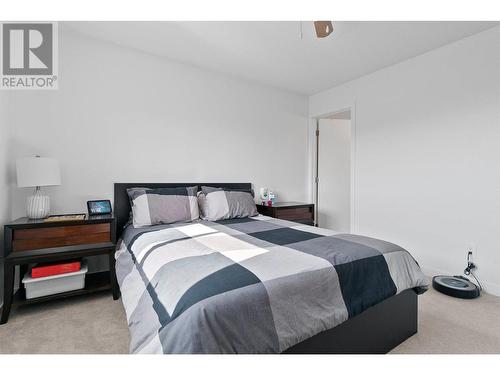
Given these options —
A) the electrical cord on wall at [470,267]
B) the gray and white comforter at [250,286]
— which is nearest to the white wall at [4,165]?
the gray and white comforter at [250,286]

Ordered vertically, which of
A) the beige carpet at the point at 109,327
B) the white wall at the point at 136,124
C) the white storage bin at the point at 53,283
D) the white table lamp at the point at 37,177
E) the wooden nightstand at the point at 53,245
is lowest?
the beige carpet at the point at 109,327

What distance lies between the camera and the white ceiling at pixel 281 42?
7.47ft

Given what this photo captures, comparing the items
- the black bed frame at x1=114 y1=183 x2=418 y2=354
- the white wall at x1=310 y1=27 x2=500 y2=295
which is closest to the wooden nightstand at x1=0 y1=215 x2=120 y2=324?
the black bed frame at x1=114 y1=183 x2=418 y2=354

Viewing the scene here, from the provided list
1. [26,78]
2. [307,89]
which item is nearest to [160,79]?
[26,78]

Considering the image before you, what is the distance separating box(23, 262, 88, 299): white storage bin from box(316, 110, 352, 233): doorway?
11.4ft

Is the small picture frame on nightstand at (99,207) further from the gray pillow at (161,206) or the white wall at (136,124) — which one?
the gray pillow at (161,206)

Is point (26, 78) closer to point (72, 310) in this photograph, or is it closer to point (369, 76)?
point (72, 310)

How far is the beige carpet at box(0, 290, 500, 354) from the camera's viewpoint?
1.51m

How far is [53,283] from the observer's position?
194 centimetres

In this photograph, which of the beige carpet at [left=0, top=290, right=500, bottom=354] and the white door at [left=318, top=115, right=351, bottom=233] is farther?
the white door at [left=318, top=115, right=351, bottom=233]

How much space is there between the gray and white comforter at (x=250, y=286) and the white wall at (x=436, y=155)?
136 centimetres

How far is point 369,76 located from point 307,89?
0.92 meters

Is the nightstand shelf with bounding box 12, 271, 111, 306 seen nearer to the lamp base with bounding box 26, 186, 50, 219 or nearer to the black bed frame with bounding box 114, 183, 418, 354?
the lamp base with bounding box 26, 186, 50, 219

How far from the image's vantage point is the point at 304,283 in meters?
1.13
